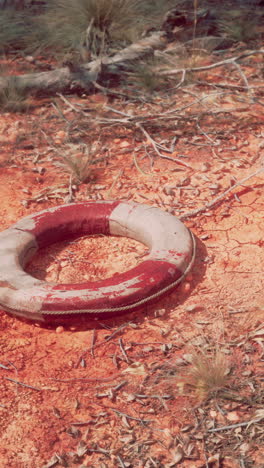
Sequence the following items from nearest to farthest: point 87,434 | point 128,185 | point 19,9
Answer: point 87,434 → point 128,185 → point 19,9

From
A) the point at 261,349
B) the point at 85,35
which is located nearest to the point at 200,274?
the point at 261,349

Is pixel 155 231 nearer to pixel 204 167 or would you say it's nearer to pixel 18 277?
pixel 18 277

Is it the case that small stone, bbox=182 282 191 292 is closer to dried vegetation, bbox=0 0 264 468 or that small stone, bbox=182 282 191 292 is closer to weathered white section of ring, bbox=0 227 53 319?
dried vegetation, bbox=0 0 264 468

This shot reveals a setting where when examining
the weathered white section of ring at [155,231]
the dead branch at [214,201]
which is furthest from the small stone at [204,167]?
the weathered white section of ring at [155,231]

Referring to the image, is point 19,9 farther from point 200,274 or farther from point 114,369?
point 114,369

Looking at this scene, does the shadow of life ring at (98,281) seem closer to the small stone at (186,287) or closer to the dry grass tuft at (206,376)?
the small stone at (186,287)

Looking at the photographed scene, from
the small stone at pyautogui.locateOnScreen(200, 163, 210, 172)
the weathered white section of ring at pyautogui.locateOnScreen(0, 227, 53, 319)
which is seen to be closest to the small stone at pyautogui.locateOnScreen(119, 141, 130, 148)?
the small stone at pyautogui.locateOnScreen(200, 163, 210, 172)

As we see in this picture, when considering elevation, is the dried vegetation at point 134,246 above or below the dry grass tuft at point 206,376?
below
